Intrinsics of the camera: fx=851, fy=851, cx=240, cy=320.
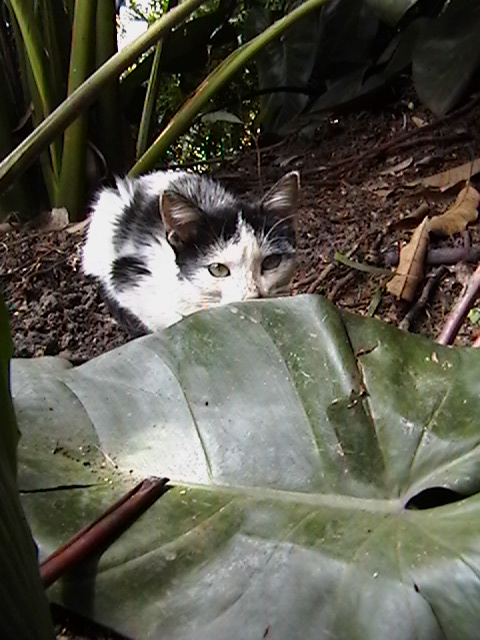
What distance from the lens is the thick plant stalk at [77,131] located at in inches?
82.6

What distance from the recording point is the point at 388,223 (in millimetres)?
2010

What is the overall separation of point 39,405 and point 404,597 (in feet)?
1.29

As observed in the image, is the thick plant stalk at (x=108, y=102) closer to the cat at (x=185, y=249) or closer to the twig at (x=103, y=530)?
the cat at (x=185, y=249)

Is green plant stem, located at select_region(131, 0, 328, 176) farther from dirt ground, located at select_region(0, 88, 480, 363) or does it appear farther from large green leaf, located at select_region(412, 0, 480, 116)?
large green leaf, located at select_region(412, 0, 480, 116)

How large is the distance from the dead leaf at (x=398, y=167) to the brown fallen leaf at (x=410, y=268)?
388mm

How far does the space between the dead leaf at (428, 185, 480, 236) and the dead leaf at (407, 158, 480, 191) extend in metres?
0.10

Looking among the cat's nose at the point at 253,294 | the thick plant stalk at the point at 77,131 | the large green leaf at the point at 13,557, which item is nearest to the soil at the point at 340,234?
the thick plant stalk at the point at 77,131

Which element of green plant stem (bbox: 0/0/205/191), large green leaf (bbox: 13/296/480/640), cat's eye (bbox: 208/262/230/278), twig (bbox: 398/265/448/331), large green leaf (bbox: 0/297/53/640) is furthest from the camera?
cat's eye (bbox: 208/262/230/278)

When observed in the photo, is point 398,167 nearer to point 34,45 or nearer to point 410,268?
point 410,268

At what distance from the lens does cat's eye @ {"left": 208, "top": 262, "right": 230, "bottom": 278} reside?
1739 millimetres

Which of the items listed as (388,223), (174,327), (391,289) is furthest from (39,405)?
(388,223)

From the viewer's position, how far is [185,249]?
177cm

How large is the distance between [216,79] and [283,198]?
0.40 m

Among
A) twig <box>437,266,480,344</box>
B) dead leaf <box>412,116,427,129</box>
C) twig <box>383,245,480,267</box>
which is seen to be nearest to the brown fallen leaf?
twig <box>383,245,480,267</box>
